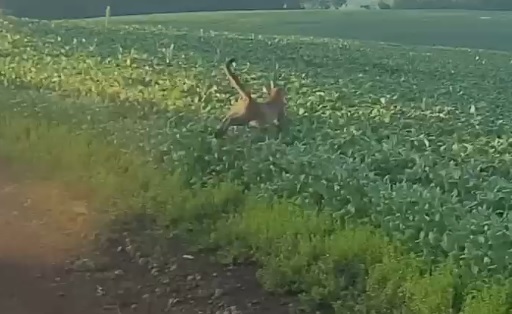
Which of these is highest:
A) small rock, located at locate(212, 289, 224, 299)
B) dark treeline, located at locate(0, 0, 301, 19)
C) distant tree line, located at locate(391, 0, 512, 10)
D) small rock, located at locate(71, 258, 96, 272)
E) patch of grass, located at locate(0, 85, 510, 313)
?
patch of grass, located at locate(0, 85, 510, 313)

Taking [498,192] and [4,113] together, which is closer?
[498,192]

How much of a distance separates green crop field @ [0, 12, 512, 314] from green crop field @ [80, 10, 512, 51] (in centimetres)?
2250

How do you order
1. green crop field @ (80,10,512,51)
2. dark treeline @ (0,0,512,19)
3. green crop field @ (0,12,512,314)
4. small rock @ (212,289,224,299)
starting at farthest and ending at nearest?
dark treeline @ (0,0,512,19)
green crop field @ (80,10,512,51)
small rock @ (212,289,224,299)
green crop field @ (0,12,512,314)

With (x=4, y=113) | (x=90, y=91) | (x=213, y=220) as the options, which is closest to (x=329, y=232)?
(x=213, y=220)

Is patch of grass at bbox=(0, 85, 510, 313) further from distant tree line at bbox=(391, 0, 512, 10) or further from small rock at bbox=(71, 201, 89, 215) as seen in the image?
distant tree line at bbox=(391, 0, 512, 10)

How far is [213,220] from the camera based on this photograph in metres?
8.21

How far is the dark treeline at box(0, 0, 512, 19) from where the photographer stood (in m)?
56.6

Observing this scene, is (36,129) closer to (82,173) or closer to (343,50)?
(82,173)

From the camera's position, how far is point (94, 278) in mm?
7234

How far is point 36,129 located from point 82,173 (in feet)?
6.05

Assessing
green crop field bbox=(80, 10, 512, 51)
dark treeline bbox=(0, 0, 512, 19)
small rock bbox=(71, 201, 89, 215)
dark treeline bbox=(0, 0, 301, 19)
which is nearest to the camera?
small rock bbox=(71, 201, 89, 215)

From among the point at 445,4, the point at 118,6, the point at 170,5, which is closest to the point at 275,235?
the point at 170,5

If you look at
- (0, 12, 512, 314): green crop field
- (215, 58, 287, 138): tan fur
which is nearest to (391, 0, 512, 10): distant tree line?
(0, 12, 512, 314): green crop field

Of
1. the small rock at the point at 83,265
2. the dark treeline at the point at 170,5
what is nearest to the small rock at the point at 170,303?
the small rock at the point at 83,265
